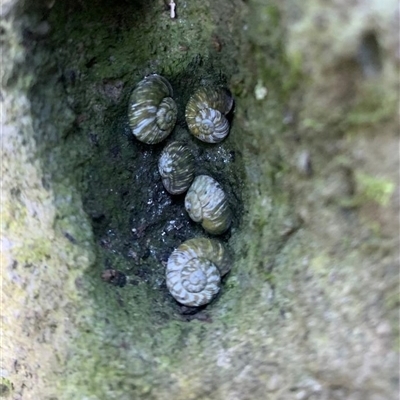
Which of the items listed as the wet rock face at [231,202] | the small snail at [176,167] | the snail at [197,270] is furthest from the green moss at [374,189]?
the small snail at [176,167]

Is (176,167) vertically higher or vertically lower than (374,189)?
higher

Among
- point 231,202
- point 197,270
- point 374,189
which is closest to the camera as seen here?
point 374,189

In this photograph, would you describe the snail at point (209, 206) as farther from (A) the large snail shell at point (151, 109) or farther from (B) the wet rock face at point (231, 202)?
(A) the large snail shell at point (151, 109)

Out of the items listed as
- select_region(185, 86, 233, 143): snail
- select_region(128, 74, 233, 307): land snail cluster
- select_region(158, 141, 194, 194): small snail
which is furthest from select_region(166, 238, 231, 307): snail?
select_region(185, 86, 233, 143): snail

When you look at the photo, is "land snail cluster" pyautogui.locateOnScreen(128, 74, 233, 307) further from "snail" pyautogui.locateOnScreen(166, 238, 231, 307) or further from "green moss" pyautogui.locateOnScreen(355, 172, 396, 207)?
"green moss" pyautogui.locateOnScreen(355, 172, 396, 207)

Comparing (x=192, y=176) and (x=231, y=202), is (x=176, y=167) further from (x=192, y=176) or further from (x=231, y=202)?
(x=231, y=202)

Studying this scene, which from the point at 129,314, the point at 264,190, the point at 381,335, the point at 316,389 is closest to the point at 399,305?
the point at 381,335

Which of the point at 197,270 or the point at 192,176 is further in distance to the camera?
the point at 192,176

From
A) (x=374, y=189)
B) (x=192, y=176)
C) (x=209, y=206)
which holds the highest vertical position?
(x=192, y=176)

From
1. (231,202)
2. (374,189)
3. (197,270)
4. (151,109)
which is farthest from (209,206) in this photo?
(374,189)
